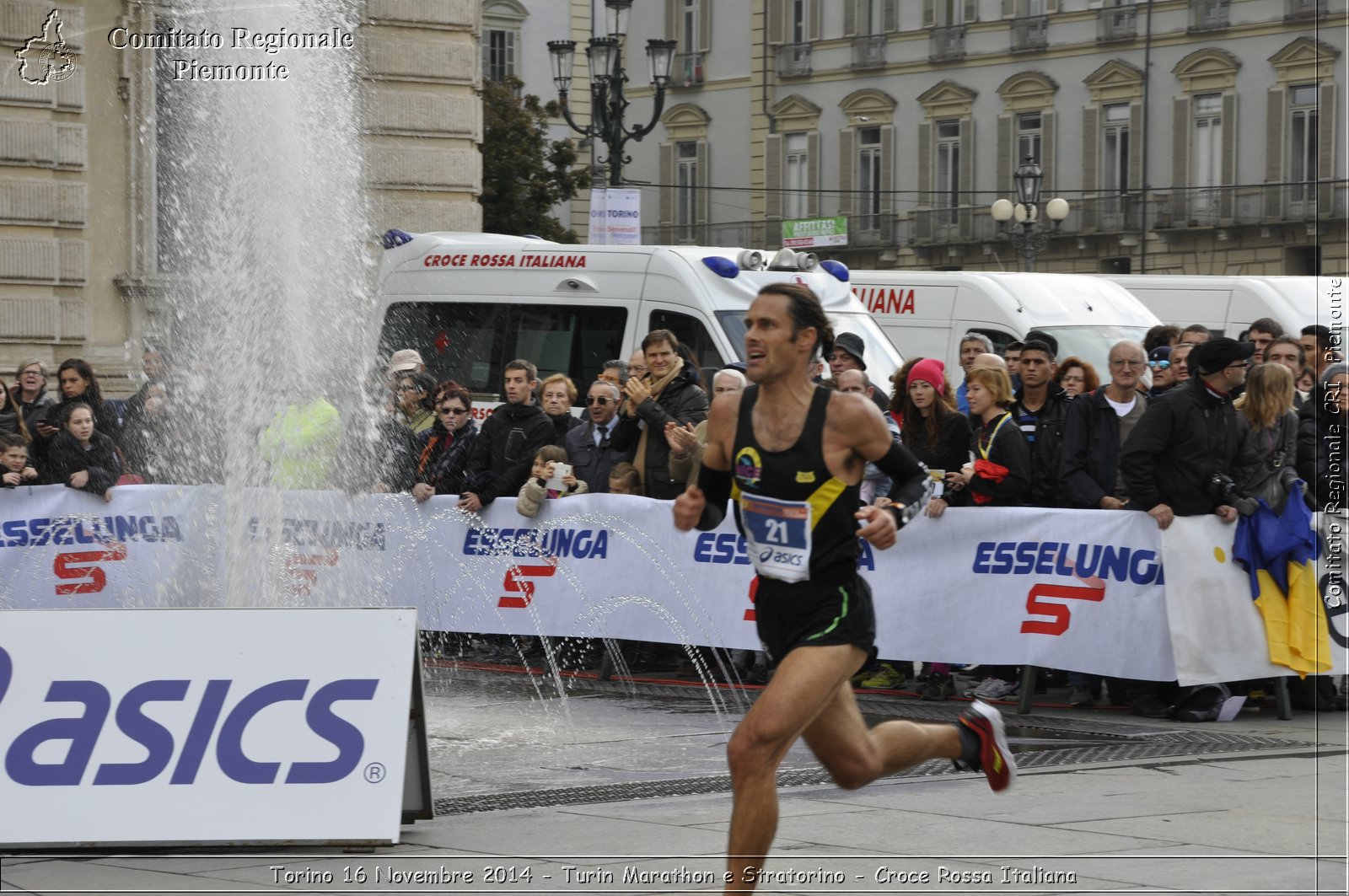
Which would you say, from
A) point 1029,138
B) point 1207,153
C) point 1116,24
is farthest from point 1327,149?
point 1029,138

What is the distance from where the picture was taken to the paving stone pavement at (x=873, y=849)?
646cm

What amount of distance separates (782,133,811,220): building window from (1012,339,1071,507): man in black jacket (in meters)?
51.4

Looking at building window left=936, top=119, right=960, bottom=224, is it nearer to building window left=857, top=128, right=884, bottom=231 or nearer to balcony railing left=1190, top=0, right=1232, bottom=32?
building window left=857, top=128, right=884, bottom=231

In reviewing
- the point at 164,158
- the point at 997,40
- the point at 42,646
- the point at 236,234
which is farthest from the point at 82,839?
the point at 997,40

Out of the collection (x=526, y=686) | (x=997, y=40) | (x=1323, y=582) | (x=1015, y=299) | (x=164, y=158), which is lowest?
(x=526, y=686)

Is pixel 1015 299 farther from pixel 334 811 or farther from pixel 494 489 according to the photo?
pixel 334 811

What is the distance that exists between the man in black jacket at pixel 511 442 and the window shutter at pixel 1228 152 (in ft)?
141

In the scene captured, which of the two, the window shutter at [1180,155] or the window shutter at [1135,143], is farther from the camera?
the window shutter at [1135,143]

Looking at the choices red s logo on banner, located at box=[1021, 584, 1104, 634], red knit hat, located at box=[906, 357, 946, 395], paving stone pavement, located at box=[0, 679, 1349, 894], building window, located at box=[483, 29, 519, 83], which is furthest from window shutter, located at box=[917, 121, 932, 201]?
paving stone pavement, located at box=[0, 679, 1349, 894]

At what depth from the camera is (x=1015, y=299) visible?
20969 millimetres

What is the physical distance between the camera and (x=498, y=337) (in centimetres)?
1809

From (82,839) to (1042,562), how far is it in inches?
225

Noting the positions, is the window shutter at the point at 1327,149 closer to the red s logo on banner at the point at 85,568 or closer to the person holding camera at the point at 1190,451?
the person holding camera at the point at 1190,451

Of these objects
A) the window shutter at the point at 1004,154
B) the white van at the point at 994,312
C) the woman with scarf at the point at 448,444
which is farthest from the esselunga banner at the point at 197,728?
the window shutter at the point at 1004,154
